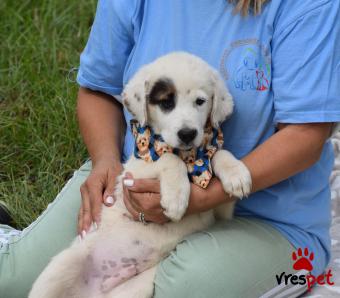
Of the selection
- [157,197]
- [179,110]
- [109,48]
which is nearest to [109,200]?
[157,197]

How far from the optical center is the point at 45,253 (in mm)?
2637

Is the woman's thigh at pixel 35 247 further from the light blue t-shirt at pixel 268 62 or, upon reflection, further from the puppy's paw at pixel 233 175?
the puppy's paw at pixel 233 175

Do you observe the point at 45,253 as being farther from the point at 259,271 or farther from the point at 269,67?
the point at 269,67

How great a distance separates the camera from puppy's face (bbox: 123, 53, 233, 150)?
225cm

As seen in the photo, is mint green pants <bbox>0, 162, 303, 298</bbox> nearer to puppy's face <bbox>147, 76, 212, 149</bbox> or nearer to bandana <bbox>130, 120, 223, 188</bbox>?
bandana <bbox>130, 120, 223, 188</bbox>

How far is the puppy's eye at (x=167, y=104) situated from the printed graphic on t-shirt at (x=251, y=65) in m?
0.26

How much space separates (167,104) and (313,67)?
525 mm

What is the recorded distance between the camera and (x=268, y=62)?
2.40 m

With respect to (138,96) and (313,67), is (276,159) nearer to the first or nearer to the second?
(313,67)

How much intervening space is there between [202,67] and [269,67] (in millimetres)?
262

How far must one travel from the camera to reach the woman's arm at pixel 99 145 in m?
2.59

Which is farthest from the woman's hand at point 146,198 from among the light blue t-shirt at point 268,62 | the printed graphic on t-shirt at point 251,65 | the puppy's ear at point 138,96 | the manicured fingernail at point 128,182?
the printed graphic on t-shirt at point 251,65

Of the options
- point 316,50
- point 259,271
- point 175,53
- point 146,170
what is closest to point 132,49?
point 175,53

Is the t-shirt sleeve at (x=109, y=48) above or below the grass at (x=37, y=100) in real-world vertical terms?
above
